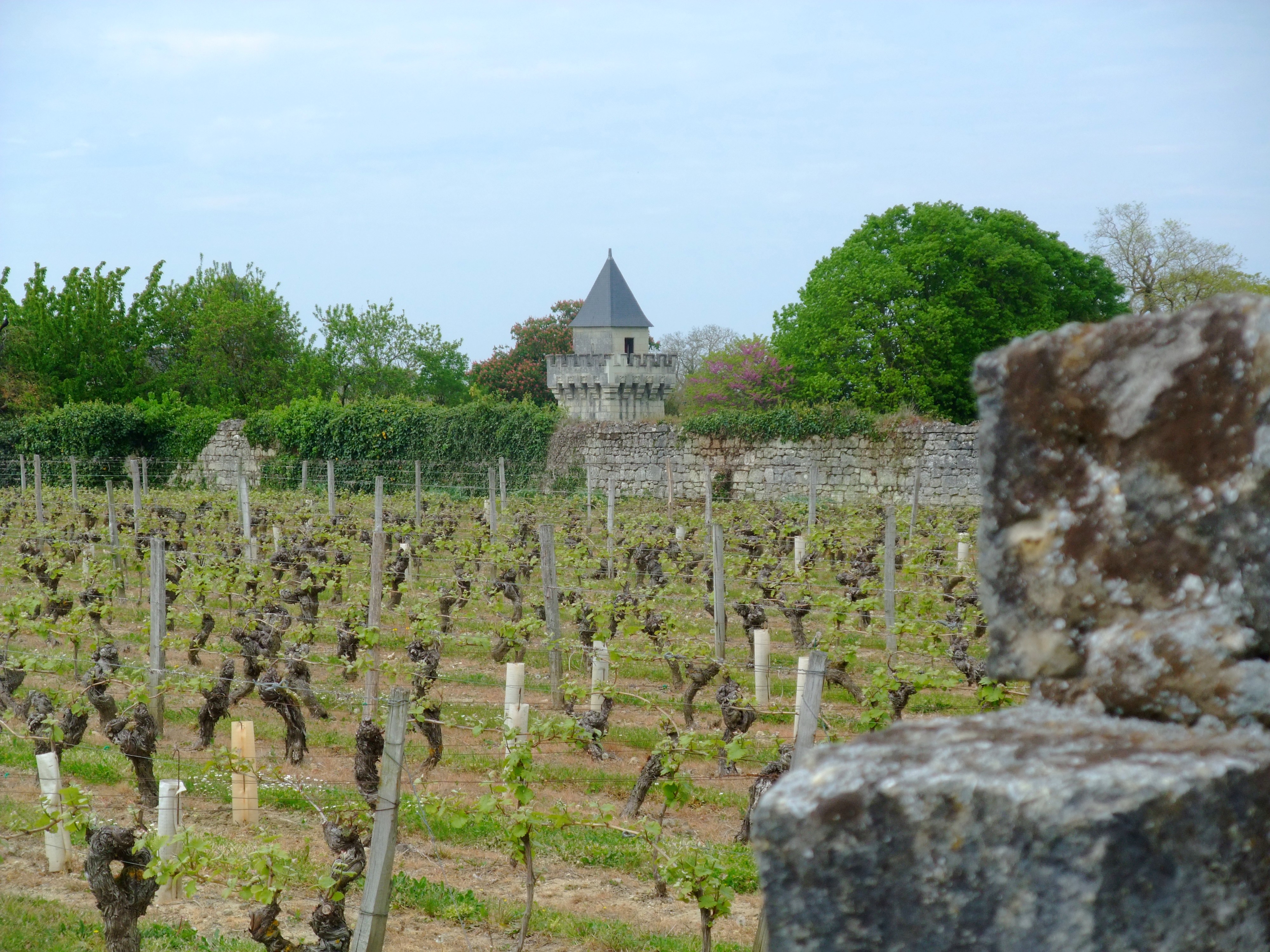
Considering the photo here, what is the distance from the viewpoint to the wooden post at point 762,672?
8.38 meters

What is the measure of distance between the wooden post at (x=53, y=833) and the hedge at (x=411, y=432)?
21.5m

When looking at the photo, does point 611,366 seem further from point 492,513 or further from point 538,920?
point 538,920

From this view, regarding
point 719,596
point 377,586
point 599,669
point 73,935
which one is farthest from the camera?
point 719,596

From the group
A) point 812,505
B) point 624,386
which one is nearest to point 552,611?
point 812,505

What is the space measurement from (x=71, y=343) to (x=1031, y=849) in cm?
4600

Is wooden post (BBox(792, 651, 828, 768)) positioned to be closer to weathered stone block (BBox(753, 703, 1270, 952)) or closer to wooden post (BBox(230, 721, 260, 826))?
weathered stone block (BBox(753, 703, 1270, 952))

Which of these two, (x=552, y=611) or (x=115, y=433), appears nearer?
(x=552, y=611)

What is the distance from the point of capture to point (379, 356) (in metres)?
60.6

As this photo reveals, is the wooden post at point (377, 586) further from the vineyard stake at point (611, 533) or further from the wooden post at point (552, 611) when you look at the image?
the vineyard stake at point (611, 533)

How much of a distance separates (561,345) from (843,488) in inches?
1396

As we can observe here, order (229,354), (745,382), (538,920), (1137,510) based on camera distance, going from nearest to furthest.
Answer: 1. (1137,510)
2. (538,920)
3. (745,382)
4. (229,354)

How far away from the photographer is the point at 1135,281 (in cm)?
3591

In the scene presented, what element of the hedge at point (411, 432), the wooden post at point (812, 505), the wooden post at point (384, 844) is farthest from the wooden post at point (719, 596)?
the hedge at point (411, 432)

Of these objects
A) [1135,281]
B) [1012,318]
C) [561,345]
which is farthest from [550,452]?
[561,345]
